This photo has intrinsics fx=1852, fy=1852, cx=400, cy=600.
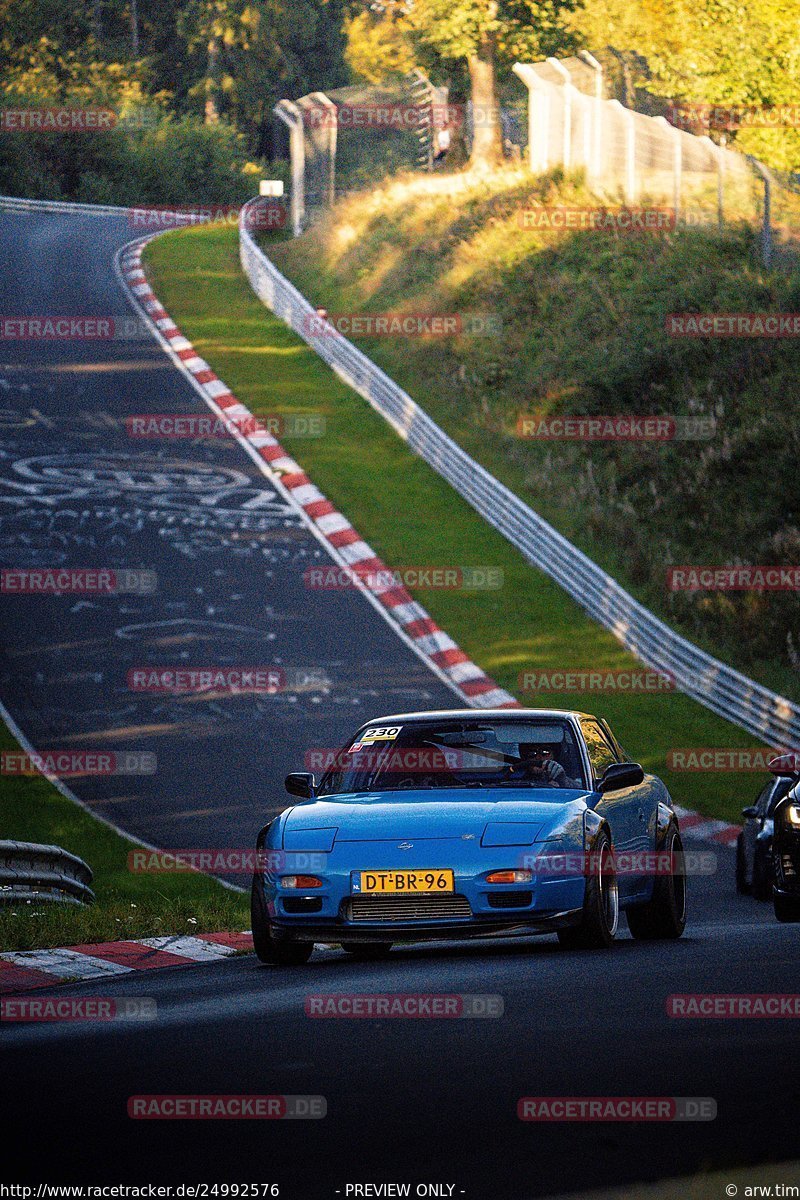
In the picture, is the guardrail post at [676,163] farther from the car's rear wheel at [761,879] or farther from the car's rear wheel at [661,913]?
the car's rear wheel at [661,913]

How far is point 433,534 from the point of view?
27.4m

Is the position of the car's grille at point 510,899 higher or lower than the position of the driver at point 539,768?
lower

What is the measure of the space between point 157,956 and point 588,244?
94.2 feet

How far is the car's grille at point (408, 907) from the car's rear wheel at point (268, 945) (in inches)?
19.9

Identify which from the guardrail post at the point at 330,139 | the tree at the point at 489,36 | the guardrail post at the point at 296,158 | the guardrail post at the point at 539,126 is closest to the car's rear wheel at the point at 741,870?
the guardrail post at the point at 539,126

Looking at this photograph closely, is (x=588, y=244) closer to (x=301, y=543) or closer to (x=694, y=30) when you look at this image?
(x=694, y=30)

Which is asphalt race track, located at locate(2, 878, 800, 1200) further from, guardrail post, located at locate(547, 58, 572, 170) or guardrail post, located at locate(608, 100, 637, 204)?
guardrail post, located at locate(547, 58, 572, 170)

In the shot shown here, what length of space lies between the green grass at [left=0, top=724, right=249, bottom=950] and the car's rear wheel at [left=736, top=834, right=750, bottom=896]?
3946 millimetres

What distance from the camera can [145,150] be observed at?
83000 mm

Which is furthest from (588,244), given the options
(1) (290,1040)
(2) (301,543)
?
(1) (290,1040)

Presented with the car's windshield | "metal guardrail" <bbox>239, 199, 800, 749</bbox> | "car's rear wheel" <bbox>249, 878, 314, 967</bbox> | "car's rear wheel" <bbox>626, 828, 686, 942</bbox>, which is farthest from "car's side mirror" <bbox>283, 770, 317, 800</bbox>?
"metal guardrail" <bbox>239, 199, 800, 749</bbox>

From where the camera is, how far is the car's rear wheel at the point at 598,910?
8.98m

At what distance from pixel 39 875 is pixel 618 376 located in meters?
21.7

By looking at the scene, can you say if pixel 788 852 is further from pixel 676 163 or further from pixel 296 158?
pixel 296 158
